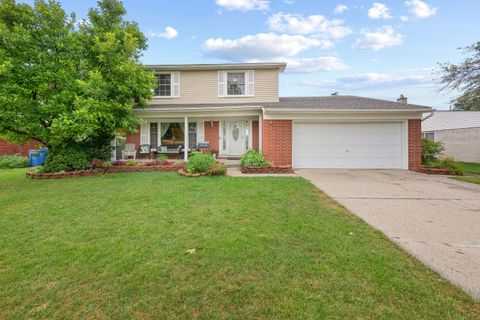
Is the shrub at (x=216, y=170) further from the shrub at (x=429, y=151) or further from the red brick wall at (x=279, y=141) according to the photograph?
the shrub at (x=429, y=151)

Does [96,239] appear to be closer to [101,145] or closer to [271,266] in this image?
[271,266]

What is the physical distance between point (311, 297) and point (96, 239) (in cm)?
299

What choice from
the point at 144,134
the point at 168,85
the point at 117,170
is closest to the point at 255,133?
the point at 168,85

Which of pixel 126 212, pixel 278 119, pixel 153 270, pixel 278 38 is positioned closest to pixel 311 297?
pixel 153 270

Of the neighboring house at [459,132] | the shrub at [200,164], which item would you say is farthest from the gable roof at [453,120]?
the shrub at [200,164]

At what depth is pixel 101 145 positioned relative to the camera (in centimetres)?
1018

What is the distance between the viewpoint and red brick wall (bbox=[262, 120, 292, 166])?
35.3 ft

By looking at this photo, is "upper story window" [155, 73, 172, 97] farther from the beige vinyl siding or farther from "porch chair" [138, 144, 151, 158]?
"porch chair" [138, 144, 151, 158]

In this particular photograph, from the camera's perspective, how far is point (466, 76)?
13422mm

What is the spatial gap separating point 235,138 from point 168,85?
489cm

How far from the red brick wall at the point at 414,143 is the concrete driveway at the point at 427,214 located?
244cm

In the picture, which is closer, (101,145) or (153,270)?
(153,270)

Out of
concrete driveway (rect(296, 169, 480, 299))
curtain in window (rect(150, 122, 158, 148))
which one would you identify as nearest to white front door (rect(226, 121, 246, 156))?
curtain in window (rect(150, 122, 158, 148))

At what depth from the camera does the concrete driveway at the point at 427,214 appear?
9.32ft
